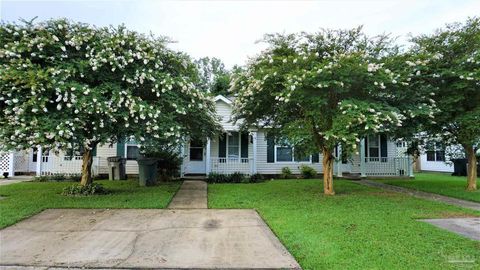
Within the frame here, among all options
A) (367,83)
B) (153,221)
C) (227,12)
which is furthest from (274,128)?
(153,221)

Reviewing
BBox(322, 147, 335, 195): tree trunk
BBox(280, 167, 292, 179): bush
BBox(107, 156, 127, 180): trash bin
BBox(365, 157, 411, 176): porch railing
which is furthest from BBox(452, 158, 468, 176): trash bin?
BBox(107, 156, 127, 180): trash bin

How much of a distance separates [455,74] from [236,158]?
1042 cm

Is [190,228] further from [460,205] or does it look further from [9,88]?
[460,205]

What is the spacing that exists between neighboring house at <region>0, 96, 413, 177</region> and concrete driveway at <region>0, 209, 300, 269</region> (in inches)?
363

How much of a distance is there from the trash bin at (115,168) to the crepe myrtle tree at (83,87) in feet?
19.7

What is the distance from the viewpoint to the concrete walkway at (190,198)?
8.94 meters

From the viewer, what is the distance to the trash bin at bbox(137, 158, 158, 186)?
1364 centimetres

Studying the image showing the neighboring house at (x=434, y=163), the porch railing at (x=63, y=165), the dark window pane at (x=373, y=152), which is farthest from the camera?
the neighboring house at (x=434, y=163)

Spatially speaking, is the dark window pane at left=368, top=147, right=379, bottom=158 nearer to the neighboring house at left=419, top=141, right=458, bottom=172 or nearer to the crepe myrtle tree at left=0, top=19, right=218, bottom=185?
the neighboring house at left=419, top=141, right=458, bottom=172

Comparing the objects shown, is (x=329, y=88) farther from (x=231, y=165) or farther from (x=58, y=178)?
(x=58, y=178)

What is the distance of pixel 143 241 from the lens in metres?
5.63

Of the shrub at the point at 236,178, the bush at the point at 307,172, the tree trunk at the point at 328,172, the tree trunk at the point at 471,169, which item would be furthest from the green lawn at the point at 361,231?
the bush at the point at 307,172

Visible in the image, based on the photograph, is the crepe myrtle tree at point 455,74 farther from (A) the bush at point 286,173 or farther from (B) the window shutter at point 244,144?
(B) the window shutter at point 244,144

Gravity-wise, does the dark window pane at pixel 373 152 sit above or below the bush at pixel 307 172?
above
